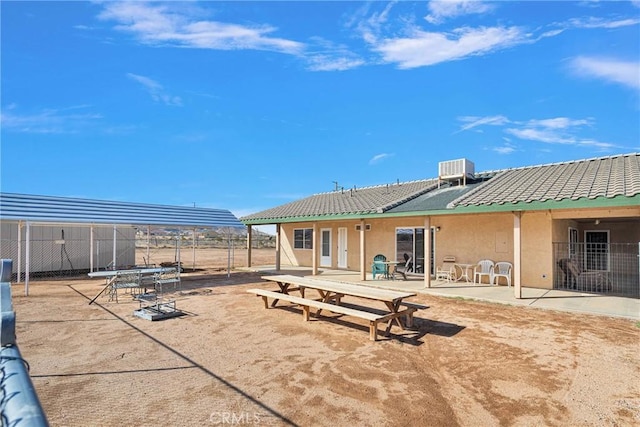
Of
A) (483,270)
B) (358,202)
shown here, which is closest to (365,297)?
(483,270)

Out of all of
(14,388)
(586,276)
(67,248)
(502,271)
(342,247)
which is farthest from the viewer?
(342,247)

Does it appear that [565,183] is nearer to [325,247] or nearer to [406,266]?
[406,266]

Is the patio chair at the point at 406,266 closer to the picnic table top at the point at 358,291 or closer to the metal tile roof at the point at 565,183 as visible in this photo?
the metal tile roof at the point at 565,183

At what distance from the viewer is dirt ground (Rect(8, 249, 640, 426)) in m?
3.84

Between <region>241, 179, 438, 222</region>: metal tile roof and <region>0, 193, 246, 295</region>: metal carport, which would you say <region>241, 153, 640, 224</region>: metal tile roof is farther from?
<region>0, 193, 246, 295</region>: metal carport

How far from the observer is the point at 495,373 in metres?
4.92

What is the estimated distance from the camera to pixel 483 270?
1297 cm

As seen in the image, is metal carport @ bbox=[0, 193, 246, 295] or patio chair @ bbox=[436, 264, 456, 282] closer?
metal carport @ bbox=[0, 193, 246, 295]

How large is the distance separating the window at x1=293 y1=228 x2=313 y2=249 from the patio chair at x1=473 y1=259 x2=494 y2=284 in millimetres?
9140

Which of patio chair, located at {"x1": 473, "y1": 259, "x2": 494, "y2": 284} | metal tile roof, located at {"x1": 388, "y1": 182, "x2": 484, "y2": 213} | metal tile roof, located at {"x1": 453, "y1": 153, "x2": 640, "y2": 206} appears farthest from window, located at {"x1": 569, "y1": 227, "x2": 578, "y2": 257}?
metal tile roof, located at {"x1": 388, "y1": 182, "x2": 484, "y2": 213}

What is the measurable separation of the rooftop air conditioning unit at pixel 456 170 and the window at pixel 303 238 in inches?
304

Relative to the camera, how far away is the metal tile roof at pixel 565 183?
29.2ft

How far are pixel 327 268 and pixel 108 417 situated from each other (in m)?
14.7

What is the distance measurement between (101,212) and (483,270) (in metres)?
15.2
